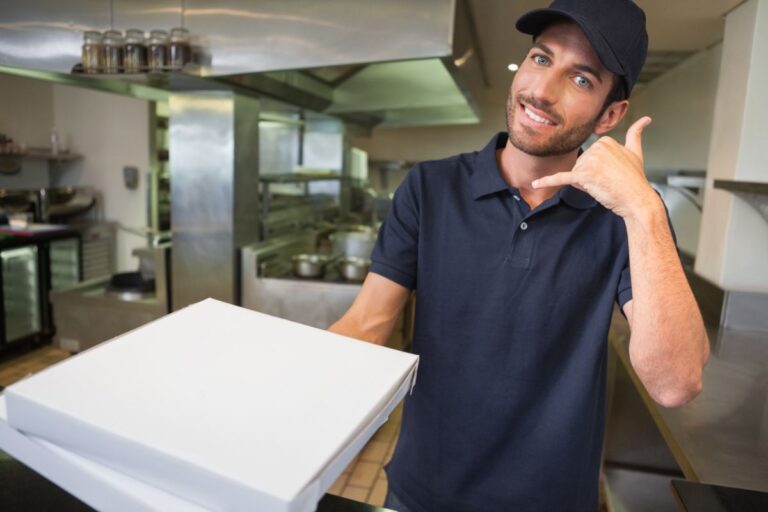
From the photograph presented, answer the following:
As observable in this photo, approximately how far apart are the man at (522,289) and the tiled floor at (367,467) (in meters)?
1.37

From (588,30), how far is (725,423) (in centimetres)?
112

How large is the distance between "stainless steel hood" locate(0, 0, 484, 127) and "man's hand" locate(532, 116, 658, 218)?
1393mm

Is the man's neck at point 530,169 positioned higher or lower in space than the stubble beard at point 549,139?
lower

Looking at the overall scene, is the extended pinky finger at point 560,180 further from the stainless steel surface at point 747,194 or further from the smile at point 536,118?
the stainless steel surface at point 747,194

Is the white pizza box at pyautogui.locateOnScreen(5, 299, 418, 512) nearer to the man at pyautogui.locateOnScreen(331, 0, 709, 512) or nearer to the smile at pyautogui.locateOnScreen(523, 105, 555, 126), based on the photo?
the man at pyautogui.locateOnScreen(331, 0, 709, 512)

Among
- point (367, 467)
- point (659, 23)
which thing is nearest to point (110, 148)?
point (367, 467)

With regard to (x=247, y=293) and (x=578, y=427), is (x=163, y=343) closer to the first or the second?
(x=578, y=427)

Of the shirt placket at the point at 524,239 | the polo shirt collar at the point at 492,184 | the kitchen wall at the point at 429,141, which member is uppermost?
the kitchen wall at the point at 429,141

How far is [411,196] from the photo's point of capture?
1188 mm

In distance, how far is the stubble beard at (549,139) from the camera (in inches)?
41.8

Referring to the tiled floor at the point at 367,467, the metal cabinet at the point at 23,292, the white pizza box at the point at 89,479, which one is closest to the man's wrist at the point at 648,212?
the white pizza box at the point at 89,479

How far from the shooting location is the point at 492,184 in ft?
3.77

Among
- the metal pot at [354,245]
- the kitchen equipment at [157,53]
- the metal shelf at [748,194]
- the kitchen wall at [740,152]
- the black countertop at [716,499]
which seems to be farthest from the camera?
the metal pot at [354,245]

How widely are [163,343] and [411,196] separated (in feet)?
2.19
